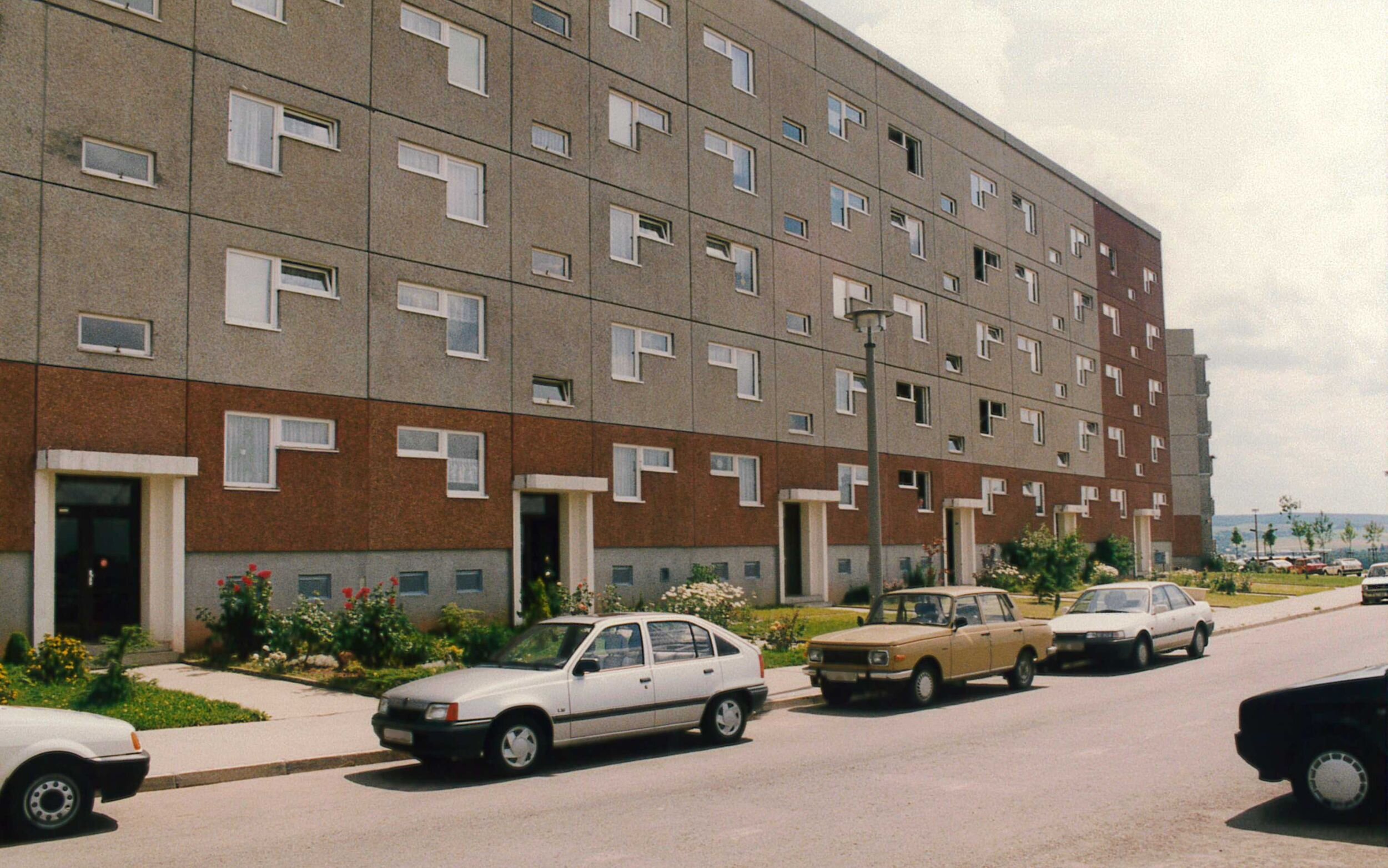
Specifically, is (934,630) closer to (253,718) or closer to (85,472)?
(253,718)

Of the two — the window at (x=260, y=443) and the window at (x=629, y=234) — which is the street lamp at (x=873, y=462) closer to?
the window at (x=629, y=234)

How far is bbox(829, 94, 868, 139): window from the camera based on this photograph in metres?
34.2

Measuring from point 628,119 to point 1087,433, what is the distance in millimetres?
29748

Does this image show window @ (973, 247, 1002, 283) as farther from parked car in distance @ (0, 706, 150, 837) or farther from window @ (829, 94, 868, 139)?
parked car in distance @ (0, 706, 150, 837)

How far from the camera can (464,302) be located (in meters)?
23.2

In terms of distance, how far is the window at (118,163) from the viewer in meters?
17.8

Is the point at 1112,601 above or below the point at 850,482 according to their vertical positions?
below

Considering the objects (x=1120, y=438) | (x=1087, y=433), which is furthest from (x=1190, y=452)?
(x=1087, y=433)

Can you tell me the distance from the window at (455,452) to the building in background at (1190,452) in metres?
53.3

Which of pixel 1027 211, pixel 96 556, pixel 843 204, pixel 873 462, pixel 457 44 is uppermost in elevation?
pixel 1027 211

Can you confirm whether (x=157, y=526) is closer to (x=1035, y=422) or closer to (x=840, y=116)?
(x=840, y=116)

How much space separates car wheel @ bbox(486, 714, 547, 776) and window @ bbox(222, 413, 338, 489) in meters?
10.3

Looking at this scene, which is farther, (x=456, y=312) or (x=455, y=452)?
(x=456, y=312)

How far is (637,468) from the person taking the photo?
26.6 meters
